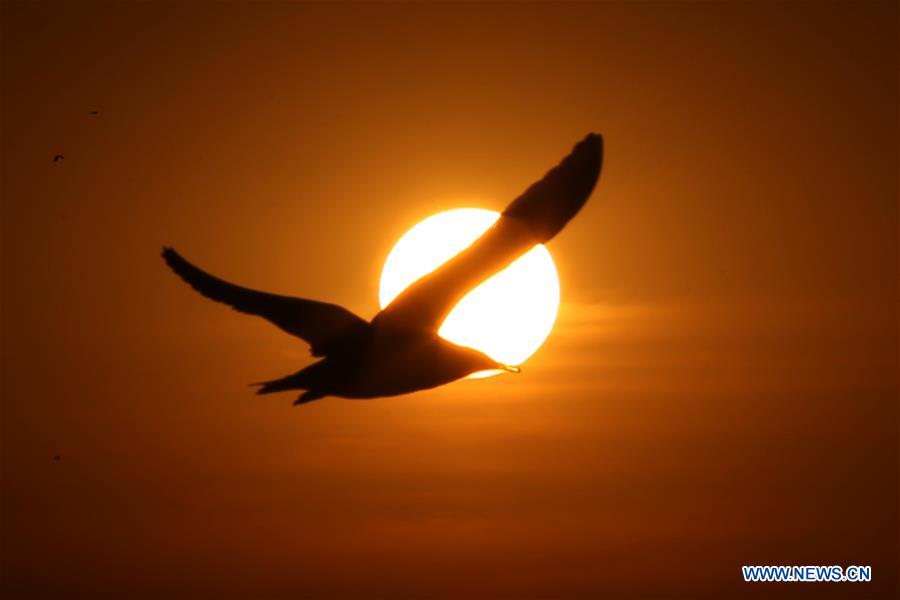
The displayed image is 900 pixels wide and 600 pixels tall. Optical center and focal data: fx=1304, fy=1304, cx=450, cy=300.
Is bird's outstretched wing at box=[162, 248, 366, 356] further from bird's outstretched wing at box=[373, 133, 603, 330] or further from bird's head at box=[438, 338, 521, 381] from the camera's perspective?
bird's head at box=[438, 338, 521, 381]

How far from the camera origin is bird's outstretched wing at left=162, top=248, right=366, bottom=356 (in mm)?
13250

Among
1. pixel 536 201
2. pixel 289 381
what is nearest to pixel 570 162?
pixel 536 201

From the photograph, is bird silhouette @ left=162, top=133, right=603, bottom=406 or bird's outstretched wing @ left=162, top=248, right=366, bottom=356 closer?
bird's outstretched wing @ left=162, top=248, right=366, bottom=356

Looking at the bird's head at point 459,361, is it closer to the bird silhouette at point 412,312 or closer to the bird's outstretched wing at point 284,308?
the bird silhouette at point 412,312

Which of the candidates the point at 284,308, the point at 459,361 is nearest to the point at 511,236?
the point at 459,361

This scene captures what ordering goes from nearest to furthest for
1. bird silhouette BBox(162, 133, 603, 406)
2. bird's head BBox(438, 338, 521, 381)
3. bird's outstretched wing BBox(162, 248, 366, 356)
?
bird's outstretched wing BBox(162, 248, 366, 356) → bird silhouette BBox(162, 133, 603, 406) → bird's head BBox(438, 338, 521, 381)

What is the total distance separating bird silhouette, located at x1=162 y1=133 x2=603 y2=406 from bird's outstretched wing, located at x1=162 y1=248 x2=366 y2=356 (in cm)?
1

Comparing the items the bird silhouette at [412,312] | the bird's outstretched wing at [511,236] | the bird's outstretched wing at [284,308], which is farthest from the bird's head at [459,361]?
the bird's outstretched wing at [284,308]

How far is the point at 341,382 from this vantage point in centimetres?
1421

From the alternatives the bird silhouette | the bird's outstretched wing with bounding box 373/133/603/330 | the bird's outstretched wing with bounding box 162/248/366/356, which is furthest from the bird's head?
the bird's outstretched wing with bounding box 162/248/366/356

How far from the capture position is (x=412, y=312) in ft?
46.5

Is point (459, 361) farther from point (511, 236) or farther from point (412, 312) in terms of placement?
point (511, 236)

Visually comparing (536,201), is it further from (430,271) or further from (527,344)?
(527,344)

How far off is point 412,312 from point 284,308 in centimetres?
150
